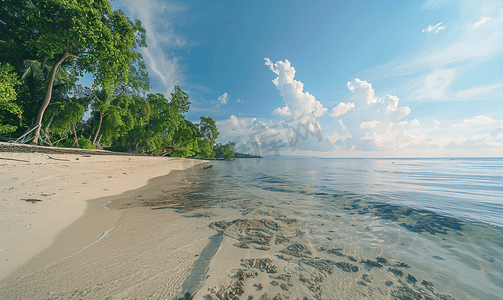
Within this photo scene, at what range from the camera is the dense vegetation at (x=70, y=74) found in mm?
11430

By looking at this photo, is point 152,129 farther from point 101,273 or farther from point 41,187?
point 101,273

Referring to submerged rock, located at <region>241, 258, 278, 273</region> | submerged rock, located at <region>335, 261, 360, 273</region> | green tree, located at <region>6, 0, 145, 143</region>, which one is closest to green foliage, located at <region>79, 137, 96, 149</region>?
green tree, located at <region>6, 0, 145, 143</region>

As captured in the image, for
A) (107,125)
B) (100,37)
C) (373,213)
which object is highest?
(100,37)

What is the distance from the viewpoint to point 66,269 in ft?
6.84

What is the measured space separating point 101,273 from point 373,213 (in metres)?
7.10

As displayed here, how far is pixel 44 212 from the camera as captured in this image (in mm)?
3801

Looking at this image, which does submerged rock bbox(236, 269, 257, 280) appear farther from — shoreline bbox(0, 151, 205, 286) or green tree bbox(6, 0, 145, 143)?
green tree bbox(6, 0, 145, 143)

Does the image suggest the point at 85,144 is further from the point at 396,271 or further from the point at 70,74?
the point at 396,271

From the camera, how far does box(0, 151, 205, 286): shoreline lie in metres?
2.38

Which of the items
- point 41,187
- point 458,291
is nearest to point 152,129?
point 41,187

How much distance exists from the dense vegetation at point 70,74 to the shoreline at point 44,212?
9.10 m

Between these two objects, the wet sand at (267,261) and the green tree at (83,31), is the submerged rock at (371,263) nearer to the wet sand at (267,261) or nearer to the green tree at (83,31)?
the wet sand at (267,261)

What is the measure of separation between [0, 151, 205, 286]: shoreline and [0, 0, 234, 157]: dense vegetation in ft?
29.9

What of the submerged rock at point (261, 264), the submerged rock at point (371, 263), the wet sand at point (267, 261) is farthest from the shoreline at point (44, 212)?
the submerged rock at point (371, 263)
